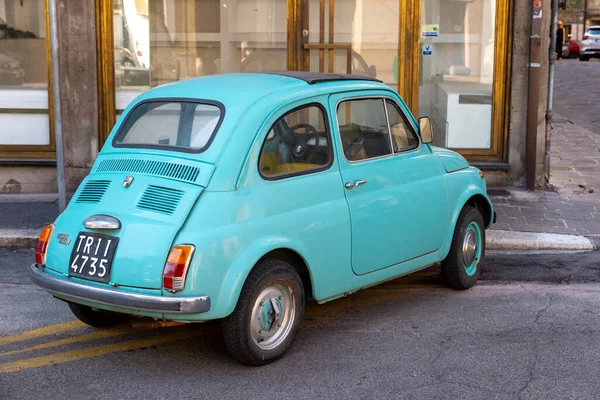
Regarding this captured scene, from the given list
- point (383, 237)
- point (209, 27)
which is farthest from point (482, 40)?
point (383, 237)

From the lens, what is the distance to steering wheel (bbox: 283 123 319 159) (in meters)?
5.61

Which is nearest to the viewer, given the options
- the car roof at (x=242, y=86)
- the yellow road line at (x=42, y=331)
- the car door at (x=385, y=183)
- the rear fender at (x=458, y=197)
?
the car roof at (x=242, y=86)

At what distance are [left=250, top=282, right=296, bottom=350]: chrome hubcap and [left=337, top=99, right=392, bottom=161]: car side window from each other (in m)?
1.09

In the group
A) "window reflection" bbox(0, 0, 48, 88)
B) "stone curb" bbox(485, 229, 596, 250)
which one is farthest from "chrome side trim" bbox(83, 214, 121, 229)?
"window reflection" bbox(0, 0, 48, 88)

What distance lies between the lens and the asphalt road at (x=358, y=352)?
16.0ft

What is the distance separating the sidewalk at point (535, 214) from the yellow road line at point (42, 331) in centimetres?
279

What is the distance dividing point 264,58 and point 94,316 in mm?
6175

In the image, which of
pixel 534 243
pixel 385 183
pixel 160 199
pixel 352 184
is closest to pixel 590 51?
pixel 534 243

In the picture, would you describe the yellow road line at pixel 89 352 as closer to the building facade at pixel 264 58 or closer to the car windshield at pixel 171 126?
the car windshield at pixel 171 126

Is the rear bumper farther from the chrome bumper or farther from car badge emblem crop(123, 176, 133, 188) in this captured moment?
the chrome bumper

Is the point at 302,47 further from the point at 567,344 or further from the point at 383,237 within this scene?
the point at 567,344

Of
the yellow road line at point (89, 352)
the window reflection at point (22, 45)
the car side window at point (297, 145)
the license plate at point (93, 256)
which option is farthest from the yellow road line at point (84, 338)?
the window reflection at point (22, 45)

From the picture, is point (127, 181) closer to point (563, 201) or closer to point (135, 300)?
point (135, 300)

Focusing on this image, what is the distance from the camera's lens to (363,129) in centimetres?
618
